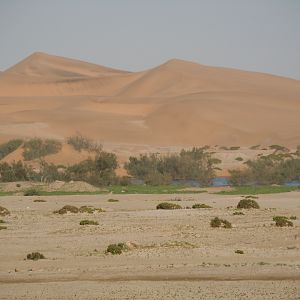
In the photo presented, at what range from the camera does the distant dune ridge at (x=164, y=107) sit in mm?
101000

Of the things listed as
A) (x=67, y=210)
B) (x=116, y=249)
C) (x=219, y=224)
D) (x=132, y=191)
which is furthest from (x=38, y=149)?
(x=116, y=249)

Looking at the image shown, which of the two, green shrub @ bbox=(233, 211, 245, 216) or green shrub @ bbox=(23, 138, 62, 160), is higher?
green shrub @ bbox=(23, 138, 62, 160)

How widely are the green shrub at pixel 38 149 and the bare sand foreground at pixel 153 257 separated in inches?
1429

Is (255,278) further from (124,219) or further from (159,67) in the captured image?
(159,67)

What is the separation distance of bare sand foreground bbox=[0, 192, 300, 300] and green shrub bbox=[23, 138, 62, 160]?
119ft

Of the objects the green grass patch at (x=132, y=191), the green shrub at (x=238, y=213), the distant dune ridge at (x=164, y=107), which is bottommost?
the green shrub at (x=238, y=213)

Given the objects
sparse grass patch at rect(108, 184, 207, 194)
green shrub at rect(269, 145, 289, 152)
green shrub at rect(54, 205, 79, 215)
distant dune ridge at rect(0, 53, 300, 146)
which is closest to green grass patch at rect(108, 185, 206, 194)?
sparse grass patch at rect(108, 184, 207, 194)

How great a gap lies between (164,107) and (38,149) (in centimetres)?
4651

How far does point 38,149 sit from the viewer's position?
70250mm

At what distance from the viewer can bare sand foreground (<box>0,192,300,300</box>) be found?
14.8 m

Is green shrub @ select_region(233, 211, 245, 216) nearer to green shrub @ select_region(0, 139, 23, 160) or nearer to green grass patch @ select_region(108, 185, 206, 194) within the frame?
green grass patch @ select_region(108, 185, 206, 194)

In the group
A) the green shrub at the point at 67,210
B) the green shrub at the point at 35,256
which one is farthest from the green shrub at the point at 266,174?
the green shrub at the point at 35,256

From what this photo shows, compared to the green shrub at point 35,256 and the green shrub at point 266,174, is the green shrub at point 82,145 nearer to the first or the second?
the green shrub at point 266,174

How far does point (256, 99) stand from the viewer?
125750 mm
